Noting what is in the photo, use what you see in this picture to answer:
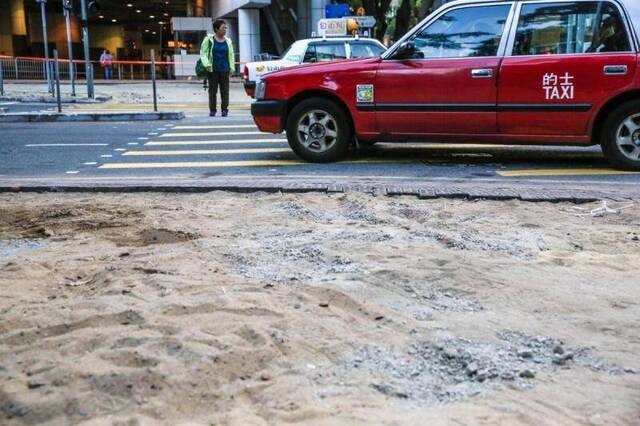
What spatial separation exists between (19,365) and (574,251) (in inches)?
136

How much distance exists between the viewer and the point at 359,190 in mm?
6812

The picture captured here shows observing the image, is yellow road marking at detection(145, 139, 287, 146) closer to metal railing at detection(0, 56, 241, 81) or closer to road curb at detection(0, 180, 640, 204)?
road curb at detection(0, 180, 640, 204)

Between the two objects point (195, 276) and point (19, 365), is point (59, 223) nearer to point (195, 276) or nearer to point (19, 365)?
point (195, 276)

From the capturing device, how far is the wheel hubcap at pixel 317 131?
884 cm

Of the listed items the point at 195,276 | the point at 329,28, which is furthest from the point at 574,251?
the point at 329,28

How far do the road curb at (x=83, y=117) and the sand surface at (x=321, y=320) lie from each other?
31.8 feet

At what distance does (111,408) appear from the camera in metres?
2.71

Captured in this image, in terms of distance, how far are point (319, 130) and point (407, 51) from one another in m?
1.40

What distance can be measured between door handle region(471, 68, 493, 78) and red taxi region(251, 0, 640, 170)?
0.01 meters

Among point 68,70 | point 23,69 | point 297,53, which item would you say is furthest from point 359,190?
point 68,70

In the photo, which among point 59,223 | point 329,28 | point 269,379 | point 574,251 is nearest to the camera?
point 269,379

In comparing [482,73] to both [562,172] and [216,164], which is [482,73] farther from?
[216,164]

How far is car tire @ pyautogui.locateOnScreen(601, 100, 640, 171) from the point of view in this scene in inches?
Answer: 312

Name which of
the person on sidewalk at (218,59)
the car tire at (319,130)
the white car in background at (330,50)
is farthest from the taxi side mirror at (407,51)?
the white car in background at (330,50)
